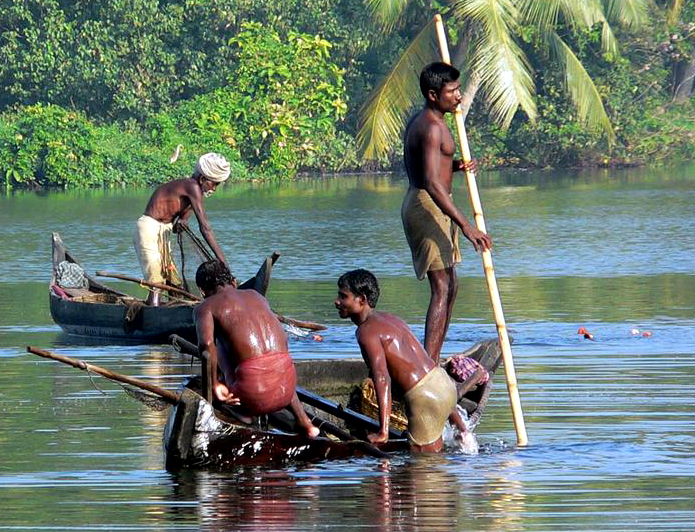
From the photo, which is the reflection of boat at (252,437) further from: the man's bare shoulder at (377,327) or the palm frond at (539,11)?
the palm frond at (539,11)

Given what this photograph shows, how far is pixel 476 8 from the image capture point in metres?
36.7

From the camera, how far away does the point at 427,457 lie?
9.98 metres

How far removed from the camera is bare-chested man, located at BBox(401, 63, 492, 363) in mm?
11023

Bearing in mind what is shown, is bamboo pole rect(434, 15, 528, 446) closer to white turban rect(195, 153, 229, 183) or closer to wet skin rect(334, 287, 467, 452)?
wet skin rect(334, 287, 467, 452)

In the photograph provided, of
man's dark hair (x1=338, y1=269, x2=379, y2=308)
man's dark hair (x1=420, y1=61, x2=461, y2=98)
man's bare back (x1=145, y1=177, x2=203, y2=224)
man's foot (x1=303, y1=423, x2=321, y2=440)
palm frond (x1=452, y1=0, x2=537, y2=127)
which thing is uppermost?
palm frond (x1=452, y1=0, x2=537, y2=127)

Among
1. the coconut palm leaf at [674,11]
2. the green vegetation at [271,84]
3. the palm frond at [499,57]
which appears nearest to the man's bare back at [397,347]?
the palm frond at [499,57]

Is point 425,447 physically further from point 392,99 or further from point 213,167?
point 392,99

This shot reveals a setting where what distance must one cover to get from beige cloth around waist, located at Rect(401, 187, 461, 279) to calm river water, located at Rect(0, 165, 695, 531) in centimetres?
104

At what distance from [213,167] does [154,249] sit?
4.65ft

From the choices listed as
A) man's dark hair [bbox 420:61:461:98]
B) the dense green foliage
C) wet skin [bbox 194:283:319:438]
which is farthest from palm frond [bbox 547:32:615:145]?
wet skin [bbox 194:283:319:438]

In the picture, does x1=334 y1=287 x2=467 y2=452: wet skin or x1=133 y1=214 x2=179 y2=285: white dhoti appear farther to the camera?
x1=133 y1=214 x2=179 y2=285: white dhoti

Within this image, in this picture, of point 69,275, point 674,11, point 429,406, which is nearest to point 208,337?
point 429,406

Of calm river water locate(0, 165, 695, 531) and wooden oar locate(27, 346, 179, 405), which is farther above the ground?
wooden oar locate(27, 346, 179, 405)

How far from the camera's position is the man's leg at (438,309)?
11.3 m
